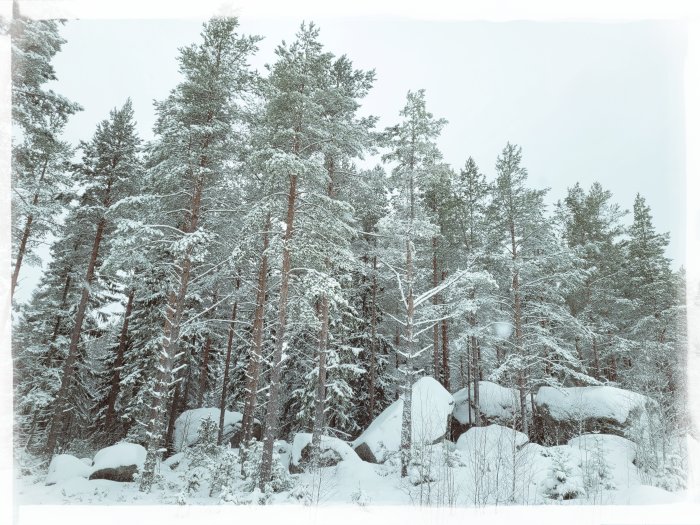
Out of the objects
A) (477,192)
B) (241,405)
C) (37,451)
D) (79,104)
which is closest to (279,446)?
(241,405)

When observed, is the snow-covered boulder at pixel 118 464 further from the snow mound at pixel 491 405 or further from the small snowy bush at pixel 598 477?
the snow mound at pixel 491 405

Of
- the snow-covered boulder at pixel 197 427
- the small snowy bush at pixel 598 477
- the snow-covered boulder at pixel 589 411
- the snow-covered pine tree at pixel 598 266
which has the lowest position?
the snow-covered boulder at pixel 197 427

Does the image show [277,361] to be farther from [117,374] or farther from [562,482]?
[117,374]

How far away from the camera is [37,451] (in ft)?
54.9

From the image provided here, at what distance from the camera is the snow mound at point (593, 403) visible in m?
15.2

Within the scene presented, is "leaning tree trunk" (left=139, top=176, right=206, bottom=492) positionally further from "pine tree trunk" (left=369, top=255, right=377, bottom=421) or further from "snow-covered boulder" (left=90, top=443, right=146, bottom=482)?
"pine tree trunk" (left=369, top=255, right=377, bottom=421)

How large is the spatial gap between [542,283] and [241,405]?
17.8m

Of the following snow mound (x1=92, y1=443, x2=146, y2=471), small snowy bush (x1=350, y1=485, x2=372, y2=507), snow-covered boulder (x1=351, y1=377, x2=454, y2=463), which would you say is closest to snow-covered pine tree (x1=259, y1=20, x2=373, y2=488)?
small snowy bush (x1=350, y1=485, x2=372, y2=507)

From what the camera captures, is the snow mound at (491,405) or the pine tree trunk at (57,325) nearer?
the pine tree trunk at (57,325)

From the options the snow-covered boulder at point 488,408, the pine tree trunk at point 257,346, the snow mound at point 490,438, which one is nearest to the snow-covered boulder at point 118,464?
the pine tree trunk at point 257,346

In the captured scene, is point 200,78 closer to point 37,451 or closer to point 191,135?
point 191,135

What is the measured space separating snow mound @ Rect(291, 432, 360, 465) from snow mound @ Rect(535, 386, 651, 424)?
8.60 meters

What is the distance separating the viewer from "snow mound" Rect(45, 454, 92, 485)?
38.5 feet

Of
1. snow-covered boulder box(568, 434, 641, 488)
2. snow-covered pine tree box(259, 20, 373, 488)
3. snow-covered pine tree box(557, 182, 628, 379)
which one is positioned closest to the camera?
snow-covered boulder box(568, 434, 641, 488)
